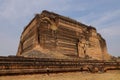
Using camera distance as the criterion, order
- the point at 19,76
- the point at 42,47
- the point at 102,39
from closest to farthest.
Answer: the point at 19,76 → the point at 42,47 → the point at 102,39

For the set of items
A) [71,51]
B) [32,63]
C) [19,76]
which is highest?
[71,51]

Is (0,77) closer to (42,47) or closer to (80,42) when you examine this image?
(42,47)

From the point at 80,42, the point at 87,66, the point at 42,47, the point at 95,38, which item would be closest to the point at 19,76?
the point at 87,66

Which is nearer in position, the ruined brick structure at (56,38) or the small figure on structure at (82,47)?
the ruined brick structure at (56,38)

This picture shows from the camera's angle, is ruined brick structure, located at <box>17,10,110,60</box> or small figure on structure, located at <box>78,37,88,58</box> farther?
small figure on structure, located at <box>78,37,88,58</box>

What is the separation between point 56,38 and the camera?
1620cm

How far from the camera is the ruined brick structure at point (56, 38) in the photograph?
15000 millimetres

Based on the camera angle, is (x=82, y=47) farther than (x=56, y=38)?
Yes

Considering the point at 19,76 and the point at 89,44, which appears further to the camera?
the point at 89,44

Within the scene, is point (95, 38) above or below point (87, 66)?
above

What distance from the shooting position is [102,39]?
1003 inches

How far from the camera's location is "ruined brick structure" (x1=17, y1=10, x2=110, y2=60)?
49.2ft

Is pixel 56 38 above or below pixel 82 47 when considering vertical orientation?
above

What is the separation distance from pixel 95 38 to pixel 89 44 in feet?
6.24
